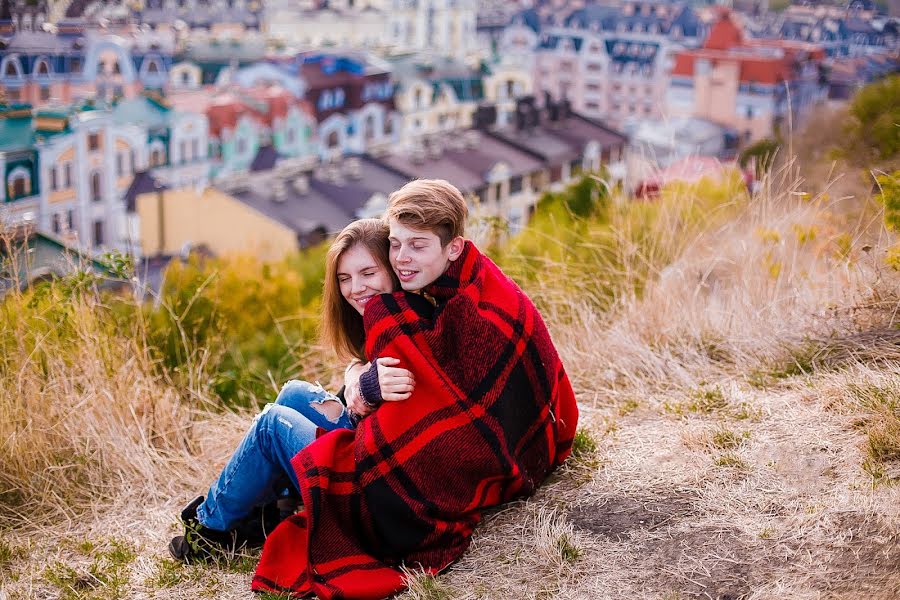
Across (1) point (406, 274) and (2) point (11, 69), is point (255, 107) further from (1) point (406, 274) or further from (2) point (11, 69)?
(1) point (406, 274)

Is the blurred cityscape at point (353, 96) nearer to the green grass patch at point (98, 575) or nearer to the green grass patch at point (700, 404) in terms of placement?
the green grass patch at point (700, 404)

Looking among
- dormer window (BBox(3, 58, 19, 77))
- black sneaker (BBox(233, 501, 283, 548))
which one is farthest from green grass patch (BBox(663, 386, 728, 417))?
dormer window (BBox(3, 58, 19, 77))

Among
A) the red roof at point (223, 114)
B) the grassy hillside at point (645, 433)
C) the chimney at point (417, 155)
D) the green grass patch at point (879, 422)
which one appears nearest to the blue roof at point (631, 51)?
the chimney at point (417, 155)

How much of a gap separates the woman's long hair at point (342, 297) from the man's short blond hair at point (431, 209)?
107 mm

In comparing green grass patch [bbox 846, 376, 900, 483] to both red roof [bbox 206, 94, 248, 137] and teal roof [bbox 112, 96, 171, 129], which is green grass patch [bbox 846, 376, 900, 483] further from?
red roof [bbox 206, 94, 248, 137]

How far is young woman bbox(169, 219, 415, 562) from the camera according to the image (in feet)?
6.43

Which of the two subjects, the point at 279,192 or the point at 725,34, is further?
the point at 725,34

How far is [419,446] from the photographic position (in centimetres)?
182

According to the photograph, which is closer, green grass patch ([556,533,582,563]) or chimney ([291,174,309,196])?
green grass patch ([556,533,582,563])

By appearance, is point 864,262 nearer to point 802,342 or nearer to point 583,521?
point 802,342

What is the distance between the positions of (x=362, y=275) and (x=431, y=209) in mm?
→ 246

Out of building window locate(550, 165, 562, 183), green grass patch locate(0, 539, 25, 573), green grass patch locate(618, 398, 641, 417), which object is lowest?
building window locate(550, 165, 562, 183)

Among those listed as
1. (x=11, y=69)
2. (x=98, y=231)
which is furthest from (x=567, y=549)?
(x=11, y=69)

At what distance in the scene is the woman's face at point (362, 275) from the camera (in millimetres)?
1974
